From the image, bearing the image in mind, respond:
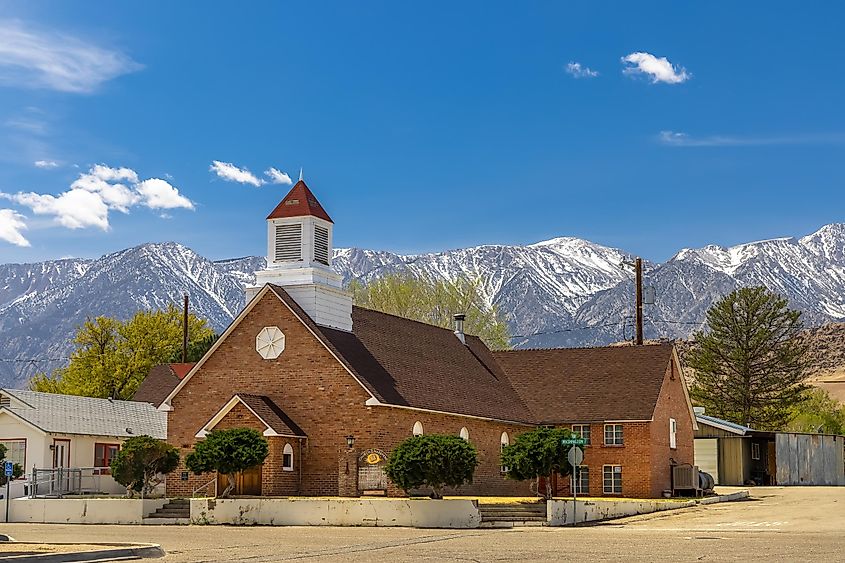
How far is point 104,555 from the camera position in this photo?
25.8 m

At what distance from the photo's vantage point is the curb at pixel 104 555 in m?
23.8

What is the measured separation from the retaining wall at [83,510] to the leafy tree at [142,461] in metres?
1.06

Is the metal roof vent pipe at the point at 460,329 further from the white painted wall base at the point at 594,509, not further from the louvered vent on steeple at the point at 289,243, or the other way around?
the white painted wall base at the point at 594,509

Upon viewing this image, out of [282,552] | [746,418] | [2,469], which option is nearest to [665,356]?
[2,469]

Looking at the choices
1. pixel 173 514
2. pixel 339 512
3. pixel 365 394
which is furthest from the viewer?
pixel 365 394

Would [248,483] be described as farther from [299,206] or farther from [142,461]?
[299,206]

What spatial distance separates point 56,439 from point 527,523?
2458 centimetres

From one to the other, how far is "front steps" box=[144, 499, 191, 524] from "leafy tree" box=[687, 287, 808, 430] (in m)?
58.8

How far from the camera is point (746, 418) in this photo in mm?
94875

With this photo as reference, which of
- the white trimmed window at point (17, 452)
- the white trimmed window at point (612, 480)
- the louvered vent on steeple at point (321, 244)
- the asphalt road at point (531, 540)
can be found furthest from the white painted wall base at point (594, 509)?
the white trimmed window at point (17, 452)

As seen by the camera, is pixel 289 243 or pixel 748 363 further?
pixel 748 363

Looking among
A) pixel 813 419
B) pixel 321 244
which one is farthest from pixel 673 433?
pixel 813 419

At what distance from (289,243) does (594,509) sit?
16341 millimetres

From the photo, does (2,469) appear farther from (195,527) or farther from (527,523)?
(527,523)
